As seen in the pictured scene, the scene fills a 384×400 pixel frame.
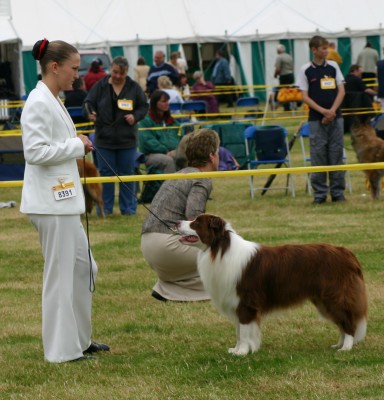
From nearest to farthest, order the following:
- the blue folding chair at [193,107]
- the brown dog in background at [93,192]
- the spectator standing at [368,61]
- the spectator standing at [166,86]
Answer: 1. the brown dog in background at [93,192]
2. the spectator standing at [166,86]
3. the blue folding chair at [193,107]
4. the spectator standing at [368,61]

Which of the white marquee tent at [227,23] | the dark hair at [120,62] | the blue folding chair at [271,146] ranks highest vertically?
the white marquee tent at [227,23]

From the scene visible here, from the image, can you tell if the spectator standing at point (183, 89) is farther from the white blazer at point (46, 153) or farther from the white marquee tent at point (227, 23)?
the white blazer at point (46, 153)

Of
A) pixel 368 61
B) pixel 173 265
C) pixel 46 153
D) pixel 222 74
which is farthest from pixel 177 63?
pixel 46 153

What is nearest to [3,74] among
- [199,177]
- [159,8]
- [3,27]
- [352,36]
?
[3,27]

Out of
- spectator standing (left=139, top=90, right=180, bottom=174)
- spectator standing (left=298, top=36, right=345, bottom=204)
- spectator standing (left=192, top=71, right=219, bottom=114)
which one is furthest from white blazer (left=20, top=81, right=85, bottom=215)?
spectator standing (left=192, top=71, right=219, bottom=114)

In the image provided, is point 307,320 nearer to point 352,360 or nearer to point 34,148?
point 352,360

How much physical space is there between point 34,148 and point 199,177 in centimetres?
181

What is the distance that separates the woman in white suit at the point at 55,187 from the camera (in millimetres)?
5410

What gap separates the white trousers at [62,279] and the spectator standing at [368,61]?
19486 millimetres

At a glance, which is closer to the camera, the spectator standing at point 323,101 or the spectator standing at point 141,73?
the spectator standing at point 323,101

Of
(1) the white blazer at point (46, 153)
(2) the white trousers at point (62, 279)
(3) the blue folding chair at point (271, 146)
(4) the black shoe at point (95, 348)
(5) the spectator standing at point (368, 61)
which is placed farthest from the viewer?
(5) the spectator standing at point (368, 61)

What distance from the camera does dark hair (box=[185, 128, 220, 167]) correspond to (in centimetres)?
675

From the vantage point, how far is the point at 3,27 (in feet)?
86.3

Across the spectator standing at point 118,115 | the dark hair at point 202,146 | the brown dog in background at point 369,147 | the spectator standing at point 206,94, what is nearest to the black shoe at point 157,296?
the dark hair at point 202,146
